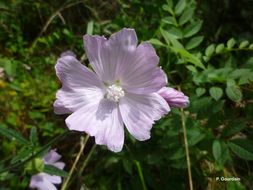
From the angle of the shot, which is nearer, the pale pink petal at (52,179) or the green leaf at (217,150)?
the green leaf at (217,150)

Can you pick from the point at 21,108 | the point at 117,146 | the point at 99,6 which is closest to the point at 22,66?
the point at 21,108

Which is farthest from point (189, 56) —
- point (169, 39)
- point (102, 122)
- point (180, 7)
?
point (102, 122)

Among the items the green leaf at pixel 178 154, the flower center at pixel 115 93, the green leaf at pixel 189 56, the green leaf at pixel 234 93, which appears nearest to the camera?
the flower center at pixel 115 93

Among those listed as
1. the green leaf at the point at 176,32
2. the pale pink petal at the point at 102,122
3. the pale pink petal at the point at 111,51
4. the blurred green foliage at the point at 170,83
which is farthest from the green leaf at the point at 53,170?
the green leaf at the point at 176,32

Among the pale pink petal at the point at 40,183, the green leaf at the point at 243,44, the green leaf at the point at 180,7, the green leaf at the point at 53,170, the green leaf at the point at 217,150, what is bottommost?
the pale pink petal at the point at 40,183

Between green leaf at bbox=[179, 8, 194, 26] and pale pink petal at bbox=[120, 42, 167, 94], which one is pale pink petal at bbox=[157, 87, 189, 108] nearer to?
pale pink petal at bbox=[120, 42, 167, 94]

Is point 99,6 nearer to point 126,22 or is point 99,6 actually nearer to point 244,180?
point 126,22

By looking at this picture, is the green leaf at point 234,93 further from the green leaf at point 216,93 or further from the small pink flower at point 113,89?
the small pink flower at point 113,89
